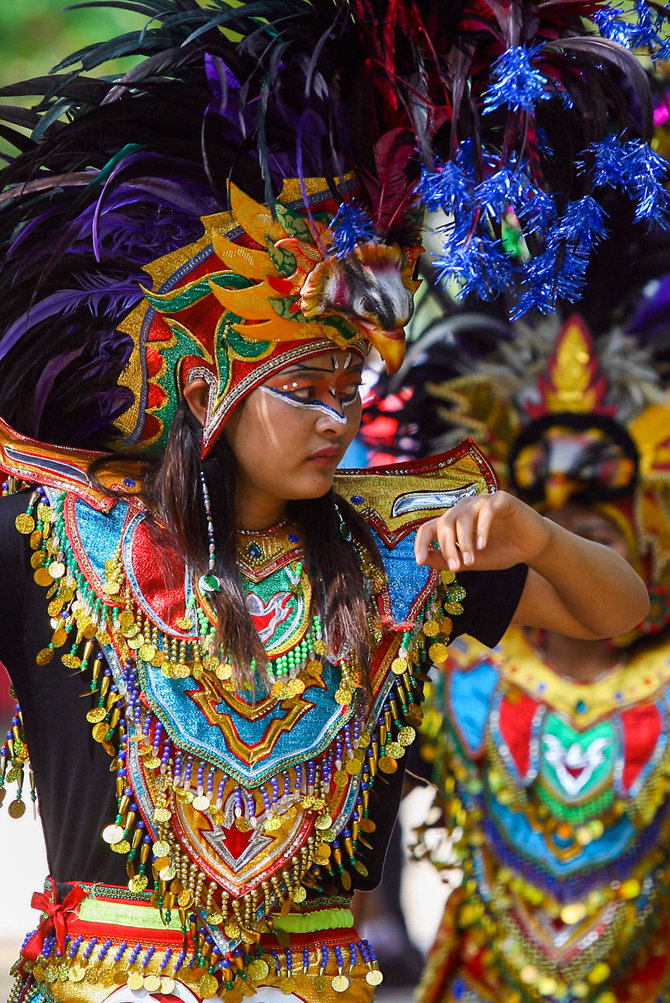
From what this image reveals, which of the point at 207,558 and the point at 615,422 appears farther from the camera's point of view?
the point at 615,422

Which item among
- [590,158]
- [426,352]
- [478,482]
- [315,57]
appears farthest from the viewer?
[426,352]

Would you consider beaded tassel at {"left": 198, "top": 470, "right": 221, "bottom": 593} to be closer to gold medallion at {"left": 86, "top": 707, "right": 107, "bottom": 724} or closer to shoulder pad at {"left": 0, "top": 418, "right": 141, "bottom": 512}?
shoulder pad at {"left": 0, "top": 418, "right": 141, "bottom": 512}

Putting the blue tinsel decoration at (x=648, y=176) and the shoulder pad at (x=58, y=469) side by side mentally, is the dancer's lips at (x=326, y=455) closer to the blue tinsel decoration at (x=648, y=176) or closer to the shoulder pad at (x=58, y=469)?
the shoulder pad at (x=58, y=469)

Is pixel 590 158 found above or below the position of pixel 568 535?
above

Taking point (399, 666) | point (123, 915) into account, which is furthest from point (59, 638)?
point (399, 666)

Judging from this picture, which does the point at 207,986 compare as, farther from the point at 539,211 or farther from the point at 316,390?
the point at 539,211

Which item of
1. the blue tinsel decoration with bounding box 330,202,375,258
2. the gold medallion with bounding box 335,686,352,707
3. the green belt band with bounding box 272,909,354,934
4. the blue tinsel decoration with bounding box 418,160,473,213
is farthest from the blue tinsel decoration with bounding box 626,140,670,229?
the green belt band with bounding box 272,909,354,934

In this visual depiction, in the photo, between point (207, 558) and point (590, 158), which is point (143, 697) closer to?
point (207, 558)

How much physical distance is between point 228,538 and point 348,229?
460mm

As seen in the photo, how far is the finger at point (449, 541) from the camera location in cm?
157

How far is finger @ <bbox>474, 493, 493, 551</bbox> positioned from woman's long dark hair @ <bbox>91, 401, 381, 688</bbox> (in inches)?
10.8

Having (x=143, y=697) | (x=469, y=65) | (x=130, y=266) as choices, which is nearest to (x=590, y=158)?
(x=469, y=65)

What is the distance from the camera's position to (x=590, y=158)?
5.63 feet

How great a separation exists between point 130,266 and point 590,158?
26.1 inches
